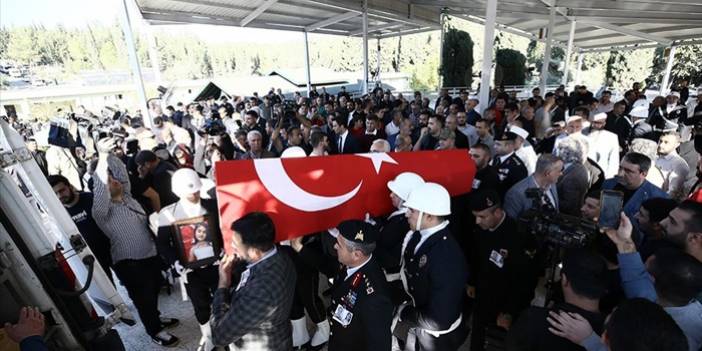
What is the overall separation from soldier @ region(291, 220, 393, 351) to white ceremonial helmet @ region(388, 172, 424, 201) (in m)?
0.62

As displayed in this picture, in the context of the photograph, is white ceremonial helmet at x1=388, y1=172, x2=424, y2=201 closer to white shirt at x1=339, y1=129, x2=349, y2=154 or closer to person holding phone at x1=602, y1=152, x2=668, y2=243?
person holding phone at x1=602, y1=152, x2=668, y2=243

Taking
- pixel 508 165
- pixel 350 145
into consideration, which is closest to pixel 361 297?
pixel 508 165

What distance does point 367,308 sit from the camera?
1.85m

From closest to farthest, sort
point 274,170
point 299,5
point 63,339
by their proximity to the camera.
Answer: point 63,339, point 274,170, point 299,5

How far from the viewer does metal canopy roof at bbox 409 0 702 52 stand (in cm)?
1178

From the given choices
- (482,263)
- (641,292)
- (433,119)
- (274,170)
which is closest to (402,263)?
(482,263)

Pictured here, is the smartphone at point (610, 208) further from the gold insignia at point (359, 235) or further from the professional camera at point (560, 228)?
the gold insignia at point (359, 235)

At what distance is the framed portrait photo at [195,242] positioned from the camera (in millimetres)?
2502

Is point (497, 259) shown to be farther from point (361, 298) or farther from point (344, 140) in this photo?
point (344, 140)

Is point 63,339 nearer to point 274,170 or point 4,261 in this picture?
point 4,261

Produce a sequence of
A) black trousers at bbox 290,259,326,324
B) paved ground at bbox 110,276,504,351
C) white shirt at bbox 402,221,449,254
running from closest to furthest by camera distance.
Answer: white shirt at bbox 402,221,449,254
black trousers at bbox 290,259,326,324
paved ground at bbox 110,276,504,351

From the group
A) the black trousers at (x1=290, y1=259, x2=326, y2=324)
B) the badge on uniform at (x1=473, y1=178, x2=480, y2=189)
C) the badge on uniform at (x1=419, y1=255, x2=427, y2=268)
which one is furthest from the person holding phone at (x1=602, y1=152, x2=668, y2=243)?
the black trousers at (x1=290, y1=259, x2=326, y2=324)

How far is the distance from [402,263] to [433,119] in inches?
127

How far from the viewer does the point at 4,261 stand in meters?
1.59
